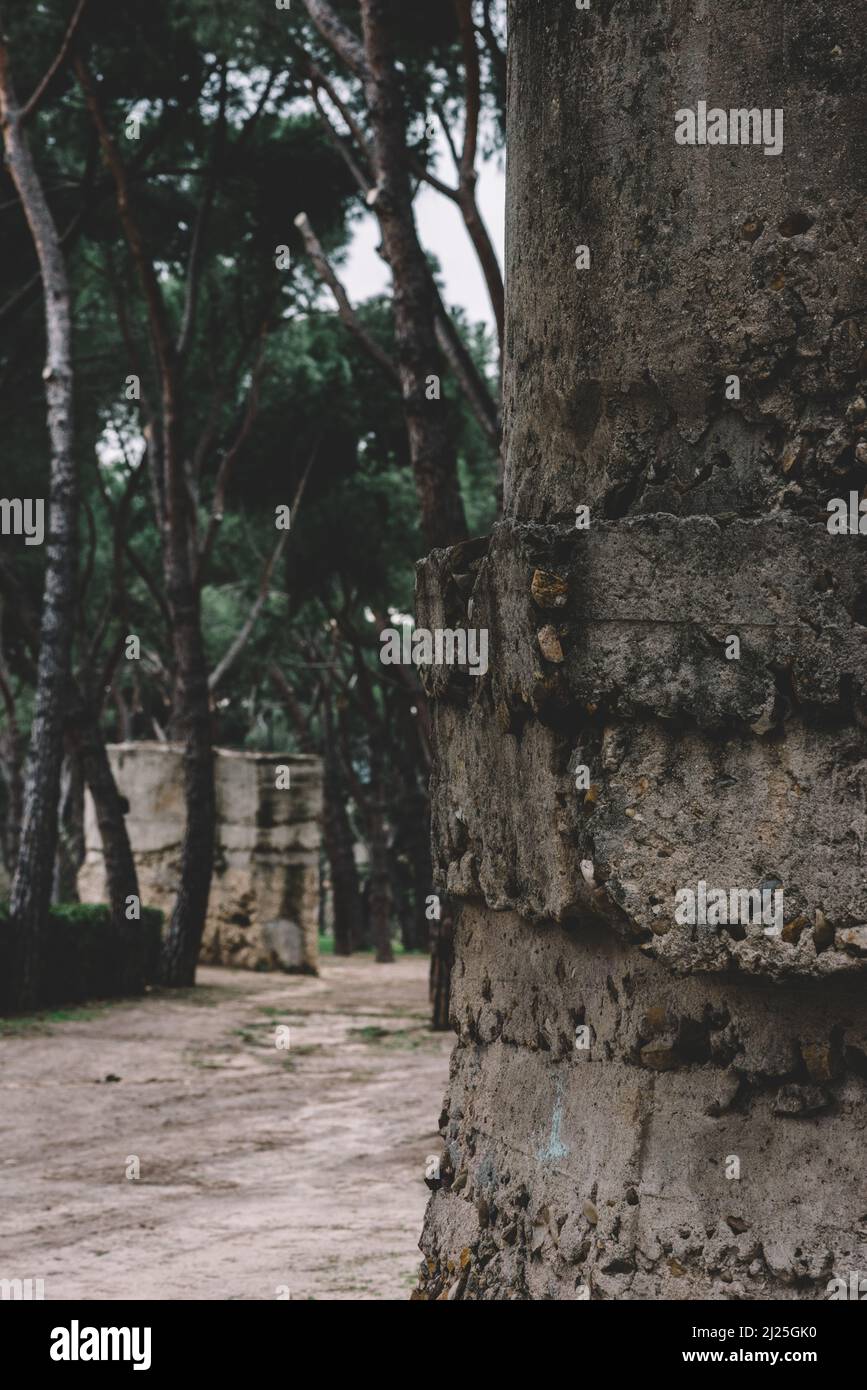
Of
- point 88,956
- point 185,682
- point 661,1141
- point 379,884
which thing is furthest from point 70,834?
point 661,1141

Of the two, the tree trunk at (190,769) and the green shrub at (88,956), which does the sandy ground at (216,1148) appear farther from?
the tree trunk at (190,769)

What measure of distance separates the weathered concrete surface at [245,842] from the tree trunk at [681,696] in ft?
49.6

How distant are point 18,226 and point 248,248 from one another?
2.45 meters

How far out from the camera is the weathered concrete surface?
1777 centimetres

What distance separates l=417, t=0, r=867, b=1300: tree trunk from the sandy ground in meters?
2.45

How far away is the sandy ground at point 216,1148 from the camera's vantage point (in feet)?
17.3

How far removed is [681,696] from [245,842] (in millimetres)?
15639

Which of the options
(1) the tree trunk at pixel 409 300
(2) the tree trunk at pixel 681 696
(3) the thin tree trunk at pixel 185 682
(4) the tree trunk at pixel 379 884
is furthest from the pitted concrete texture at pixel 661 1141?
(4) the tree trunk at pixel 379 884

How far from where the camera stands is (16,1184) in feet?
22.6

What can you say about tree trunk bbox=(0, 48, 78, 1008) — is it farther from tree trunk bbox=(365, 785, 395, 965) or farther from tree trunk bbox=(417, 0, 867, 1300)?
tree trunk bbox=(417, 0, 867, 1300)

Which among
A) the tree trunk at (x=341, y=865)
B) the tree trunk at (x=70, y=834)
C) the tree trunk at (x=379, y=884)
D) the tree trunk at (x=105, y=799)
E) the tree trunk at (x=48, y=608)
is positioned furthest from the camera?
the tree trunk at (x=341, y=865)

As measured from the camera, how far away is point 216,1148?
7.86m

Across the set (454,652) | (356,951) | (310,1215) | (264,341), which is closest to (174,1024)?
(310,1215)

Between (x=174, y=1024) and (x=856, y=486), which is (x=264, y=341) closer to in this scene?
(x=174, y=1024)
